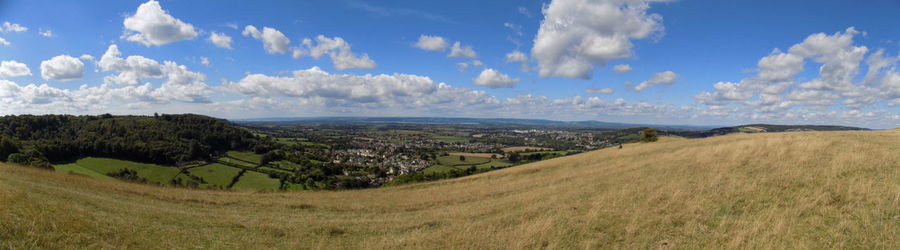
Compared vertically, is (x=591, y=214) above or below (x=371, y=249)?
above

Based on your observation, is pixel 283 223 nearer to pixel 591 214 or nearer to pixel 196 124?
pixel 591 214

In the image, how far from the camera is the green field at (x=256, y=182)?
54.9 metres

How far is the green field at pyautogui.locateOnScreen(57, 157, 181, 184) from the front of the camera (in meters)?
60.1

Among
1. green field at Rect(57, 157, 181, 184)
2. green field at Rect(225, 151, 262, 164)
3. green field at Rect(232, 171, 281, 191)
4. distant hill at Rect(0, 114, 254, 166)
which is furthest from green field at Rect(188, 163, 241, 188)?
distant hill at Rect(0, 114, 254, 166)

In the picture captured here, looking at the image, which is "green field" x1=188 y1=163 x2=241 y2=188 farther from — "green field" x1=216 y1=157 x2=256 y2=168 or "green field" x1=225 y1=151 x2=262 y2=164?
"green field" x1=225 y1=151 x2=262 y2=164

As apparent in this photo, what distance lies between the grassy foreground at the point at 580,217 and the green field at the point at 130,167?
2255 inches

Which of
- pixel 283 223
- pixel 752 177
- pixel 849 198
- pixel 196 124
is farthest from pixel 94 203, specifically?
pixel 196 124

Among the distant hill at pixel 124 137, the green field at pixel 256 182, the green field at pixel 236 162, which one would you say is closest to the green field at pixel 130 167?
the distant hill at pixel 124 137

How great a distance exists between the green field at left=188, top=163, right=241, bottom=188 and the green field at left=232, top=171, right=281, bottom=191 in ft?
6.93

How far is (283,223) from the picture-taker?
42.0 feet

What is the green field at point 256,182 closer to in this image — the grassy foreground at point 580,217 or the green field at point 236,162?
the green field at point 236,162

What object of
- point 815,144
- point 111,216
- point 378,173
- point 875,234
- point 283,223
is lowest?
point 378,173

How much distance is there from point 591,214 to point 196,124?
134804 millimetres

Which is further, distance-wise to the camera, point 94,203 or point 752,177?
point 752,177
